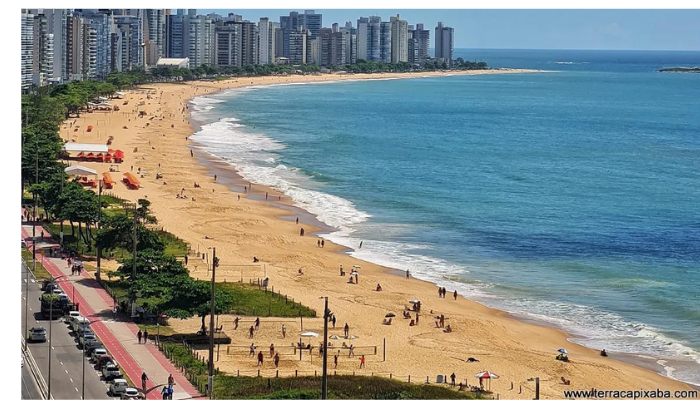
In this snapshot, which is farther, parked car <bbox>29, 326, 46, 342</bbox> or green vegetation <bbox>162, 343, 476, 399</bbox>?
parked car <bbox>29, 326, 46, 342</bbox>

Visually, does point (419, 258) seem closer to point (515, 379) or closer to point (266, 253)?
point (266, 253)

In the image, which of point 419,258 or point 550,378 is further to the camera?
point 419,258

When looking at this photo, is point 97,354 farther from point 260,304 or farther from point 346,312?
point 346,312

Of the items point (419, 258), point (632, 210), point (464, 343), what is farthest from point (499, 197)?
point (464, 343)

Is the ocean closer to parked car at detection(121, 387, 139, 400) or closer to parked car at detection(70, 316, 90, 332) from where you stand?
parked car at detection(70, 316, 90, 332)

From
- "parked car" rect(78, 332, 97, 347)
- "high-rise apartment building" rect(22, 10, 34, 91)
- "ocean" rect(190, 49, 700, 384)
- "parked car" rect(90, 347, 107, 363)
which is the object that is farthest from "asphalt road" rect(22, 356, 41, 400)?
Answer: "high-rise apartment building" rect(22, 10, 34, 91)

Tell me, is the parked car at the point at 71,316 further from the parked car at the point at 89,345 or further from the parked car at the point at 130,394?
the parked car at the point at 130,394
